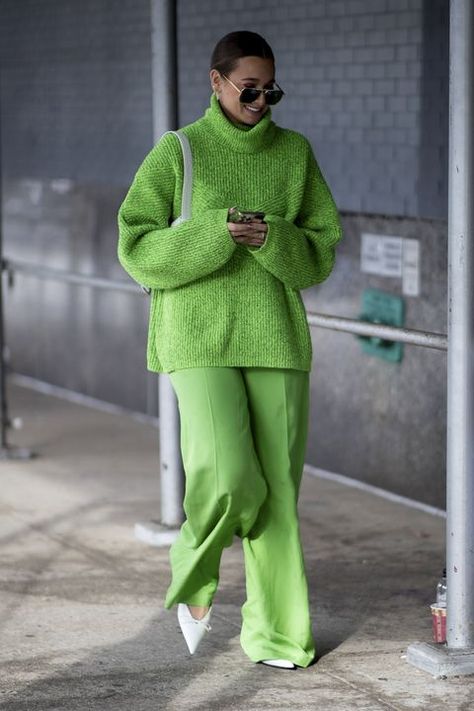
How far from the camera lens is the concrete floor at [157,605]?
4516 millimetres

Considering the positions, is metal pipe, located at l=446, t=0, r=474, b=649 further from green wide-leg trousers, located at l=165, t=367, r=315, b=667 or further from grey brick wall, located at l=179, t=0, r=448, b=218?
grey brick wall, located at l=179, t=0, r=448, b=218

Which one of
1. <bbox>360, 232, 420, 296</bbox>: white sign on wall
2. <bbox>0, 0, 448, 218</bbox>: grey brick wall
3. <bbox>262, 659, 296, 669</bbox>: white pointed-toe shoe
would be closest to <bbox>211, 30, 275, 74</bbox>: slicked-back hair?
<bbox>262, 659, 296, 669</bbox>: white pointed-toe shoe

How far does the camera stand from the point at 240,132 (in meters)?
4.60

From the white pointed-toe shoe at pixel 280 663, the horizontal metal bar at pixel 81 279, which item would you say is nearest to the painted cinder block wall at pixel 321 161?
the horizontal metal bar at pixel 81 279

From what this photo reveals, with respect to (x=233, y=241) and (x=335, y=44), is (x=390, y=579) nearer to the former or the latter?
(x=233, y=241)

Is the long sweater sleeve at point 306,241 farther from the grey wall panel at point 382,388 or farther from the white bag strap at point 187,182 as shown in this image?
the grey wall panel at point 382,388

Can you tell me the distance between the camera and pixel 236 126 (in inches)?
182

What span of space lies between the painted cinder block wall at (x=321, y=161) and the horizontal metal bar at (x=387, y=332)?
1223 mm

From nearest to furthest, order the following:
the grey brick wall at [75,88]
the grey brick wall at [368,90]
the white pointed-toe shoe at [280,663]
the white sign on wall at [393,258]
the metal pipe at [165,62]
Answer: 1. the white pointed-toe shoe at [280,663]
2. the metal pipe at [165,62]
3. the grey brick wall at [368,90]
4. the white sign on wall at [393,258]
5. the grey brick wall at [75,88]

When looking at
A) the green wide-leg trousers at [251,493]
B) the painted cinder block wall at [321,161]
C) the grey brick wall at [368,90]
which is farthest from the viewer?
the painted cinder block wall at [321,161]

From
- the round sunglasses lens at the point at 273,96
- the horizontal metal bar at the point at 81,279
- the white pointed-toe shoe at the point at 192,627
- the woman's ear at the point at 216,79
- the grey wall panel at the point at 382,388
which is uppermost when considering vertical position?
the woman's ear at the point at 216,79

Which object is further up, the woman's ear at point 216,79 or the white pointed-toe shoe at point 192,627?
the woman's ear at point 216,79

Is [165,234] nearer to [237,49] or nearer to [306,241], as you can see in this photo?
[306,241]

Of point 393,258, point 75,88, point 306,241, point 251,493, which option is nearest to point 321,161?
point 393,258
